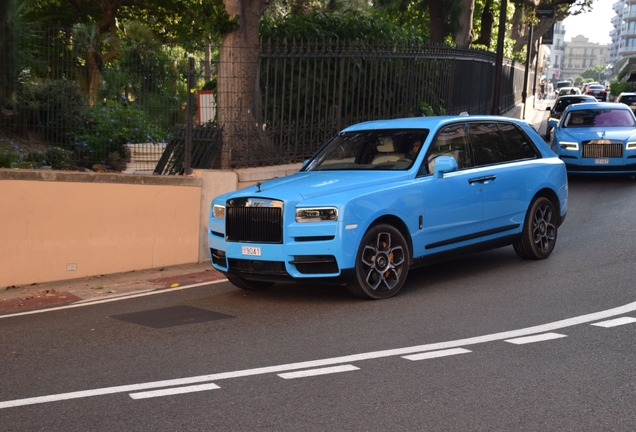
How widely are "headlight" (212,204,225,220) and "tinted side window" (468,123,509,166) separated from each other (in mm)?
2876

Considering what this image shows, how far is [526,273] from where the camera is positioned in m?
10.0

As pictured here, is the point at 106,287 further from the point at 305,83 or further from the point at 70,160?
the point at 305,83

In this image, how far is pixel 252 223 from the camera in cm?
870

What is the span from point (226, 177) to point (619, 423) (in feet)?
24.5

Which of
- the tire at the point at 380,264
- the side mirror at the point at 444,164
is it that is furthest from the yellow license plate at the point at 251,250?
the side mirror at the point at 444,164

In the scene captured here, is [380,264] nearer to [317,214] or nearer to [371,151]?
[317,214]

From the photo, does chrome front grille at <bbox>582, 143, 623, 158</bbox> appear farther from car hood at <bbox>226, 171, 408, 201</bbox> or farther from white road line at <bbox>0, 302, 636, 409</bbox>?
white road line at <bbox>0, 302, 636, 409</bbox>

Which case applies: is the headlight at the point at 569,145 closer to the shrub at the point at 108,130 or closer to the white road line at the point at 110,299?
the shrub at the point at 108,130

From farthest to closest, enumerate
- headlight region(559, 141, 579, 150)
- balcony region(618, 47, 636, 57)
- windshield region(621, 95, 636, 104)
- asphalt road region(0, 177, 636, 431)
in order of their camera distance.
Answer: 1. balcony region(618, 47, 636, 57)
2. windshield region(621, 95, 636, 104)
3. headlight region(559, 141, 579, 150)
4. asphalt road region(0, 177, 636, 431)

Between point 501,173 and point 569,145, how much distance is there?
31.7ft

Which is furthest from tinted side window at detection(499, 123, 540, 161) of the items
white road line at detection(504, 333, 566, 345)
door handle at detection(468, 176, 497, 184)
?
white road line at detection(504, 333, 566, 345)

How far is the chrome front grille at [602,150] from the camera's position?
18688 millimetres

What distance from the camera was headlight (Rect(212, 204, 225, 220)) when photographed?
360 inches

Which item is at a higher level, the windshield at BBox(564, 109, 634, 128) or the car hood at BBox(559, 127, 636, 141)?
the windshield at BBox(564, 109, 634, 128)
